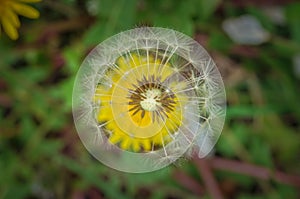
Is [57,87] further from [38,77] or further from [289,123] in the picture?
[289,123]

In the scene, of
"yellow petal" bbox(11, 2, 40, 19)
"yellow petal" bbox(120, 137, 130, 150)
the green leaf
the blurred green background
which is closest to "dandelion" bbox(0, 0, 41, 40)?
"yellow petal" bbox(11, 2, 40, 19)

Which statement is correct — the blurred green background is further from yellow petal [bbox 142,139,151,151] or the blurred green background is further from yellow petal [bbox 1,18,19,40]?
yellow petal [bbox 142,139,151,151]

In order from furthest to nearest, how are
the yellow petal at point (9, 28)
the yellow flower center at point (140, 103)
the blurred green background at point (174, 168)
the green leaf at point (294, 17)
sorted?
the blurred green background at point (174, 168), the green leaf at point (294, 17), the yellow petal at point (9, 28), the yellow flower center at point (140, 103)

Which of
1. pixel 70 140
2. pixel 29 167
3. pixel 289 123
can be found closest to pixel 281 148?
pixel 289 123

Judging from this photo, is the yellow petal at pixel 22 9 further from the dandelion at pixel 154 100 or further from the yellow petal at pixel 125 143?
the yellow petal at pixel 125 143

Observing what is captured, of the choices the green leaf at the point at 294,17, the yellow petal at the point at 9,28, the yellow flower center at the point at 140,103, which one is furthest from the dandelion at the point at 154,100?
the green leaf at the point at 294,17

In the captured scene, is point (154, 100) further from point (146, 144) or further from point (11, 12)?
point (11, 12)
